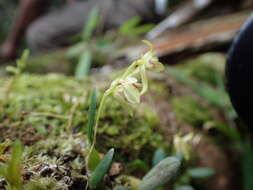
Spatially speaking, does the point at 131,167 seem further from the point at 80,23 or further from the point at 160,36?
the point at 80,23

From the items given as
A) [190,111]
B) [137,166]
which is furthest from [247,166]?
[137,166]

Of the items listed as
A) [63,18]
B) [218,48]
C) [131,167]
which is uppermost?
[63,18]

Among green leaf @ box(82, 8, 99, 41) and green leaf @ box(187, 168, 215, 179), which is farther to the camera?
green leaf @ box(82, 8, 99, 41)

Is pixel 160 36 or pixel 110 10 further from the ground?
pixel 110 10

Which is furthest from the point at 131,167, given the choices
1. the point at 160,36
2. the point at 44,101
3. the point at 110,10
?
the point at 110,10

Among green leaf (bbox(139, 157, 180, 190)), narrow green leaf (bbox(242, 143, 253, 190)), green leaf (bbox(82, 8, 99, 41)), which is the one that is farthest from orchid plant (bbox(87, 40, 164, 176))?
green leaf (bbox(82, 8, 99, 41))

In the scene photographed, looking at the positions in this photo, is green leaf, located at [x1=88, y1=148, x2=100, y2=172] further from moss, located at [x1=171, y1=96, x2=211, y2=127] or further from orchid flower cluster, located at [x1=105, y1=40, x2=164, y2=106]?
moss, located at [x1=171, y1=96, x2=211, y2=127]

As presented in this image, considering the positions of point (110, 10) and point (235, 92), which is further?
point (110, 10)
